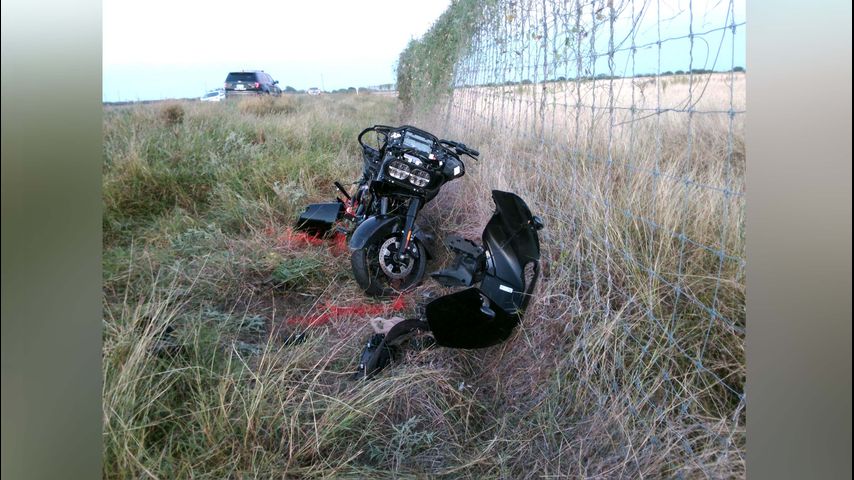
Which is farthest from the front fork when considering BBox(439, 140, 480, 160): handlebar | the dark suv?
the dark suv

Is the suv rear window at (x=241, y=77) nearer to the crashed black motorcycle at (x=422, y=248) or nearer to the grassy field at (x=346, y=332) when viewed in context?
the grassy field at (x=346, y=332)

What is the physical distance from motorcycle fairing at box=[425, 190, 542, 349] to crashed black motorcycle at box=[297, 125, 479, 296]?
0.93 ft

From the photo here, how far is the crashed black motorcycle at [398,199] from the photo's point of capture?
1951 millimetres

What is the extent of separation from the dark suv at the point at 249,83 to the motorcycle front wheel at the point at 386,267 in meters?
0.62

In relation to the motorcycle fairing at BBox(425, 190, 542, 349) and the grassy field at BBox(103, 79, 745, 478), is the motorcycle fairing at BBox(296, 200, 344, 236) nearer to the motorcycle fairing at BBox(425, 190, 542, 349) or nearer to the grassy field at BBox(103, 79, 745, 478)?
the grassy field at BBox(103, 79, 745, 478)

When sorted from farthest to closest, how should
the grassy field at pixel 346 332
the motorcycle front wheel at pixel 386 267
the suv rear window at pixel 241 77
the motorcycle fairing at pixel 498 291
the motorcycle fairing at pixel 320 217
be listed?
the motorcycle fairing at pixel 320 217 < the motorcycle front wheel at pixel 386 267 < the motorcycle fairing at pixel 498 291 < the suv rear window at pixel 241 77 < the grassy field at pixel 346 332

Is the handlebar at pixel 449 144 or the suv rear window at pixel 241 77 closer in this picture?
the suv rear window at pixel 241 77

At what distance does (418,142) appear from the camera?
6.41 ft

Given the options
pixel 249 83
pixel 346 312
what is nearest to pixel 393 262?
pixel 346 312

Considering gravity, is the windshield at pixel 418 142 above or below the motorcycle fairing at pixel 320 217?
above

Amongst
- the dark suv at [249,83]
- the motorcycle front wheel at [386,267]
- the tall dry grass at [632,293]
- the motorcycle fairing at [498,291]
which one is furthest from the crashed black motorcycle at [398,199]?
the dark suv at [249,83]

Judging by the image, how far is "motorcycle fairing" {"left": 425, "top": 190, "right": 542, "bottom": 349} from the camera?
1.61m

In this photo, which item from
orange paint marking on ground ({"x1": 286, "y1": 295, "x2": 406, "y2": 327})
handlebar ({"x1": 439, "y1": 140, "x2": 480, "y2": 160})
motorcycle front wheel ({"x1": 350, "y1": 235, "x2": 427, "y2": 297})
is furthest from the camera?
motorcycle front wheel ({"x1": 350, "y1": 235, "x2": 427, "y2": 297})

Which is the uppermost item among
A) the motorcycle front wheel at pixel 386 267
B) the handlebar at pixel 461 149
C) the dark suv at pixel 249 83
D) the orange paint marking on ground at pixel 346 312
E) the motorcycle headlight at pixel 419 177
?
the dark suv at pixel 249 83
